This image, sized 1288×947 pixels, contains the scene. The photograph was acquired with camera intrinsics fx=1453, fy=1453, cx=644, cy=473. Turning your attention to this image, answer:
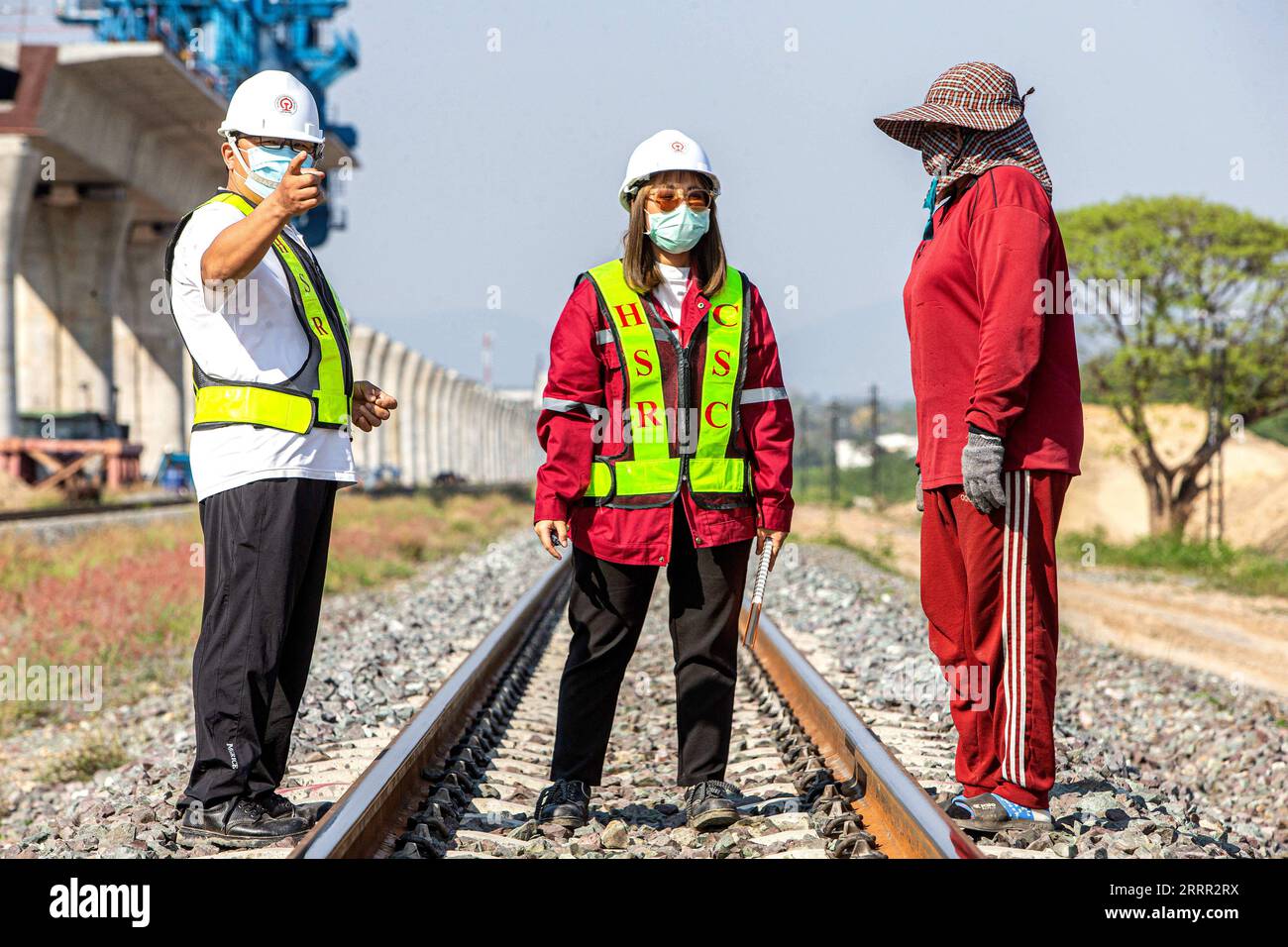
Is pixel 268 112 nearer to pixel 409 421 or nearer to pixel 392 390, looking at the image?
pixel 392 390

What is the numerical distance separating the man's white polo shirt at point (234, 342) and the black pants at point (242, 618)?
6 centimetres

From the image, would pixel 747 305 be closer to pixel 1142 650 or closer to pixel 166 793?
pixel 166 793

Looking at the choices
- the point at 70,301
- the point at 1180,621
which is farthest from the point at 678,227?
the point at 70,301

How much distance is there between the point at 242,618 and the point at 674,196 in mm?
1802

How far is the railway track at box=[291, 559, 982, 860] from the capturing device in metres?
4.08

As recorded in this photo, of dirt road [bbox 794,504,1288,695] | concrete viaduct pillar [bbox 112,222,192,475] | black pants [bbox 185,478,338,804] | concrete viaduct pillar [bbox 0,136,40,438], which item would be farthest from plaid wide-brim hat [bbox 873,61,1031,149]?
concrete viaduct pillar [bbox 112,222,192,475]

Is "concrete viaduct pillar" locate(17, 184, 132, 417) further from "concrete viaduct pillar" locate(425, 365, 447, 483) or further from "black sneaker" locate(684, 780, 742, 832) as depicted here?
"black sneaker" locate(684, 780, 742, 832)

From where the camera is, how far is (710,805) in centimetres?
446

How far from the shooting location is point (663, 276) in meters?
4.54

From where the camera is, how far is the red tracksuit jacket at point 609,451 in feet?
14.4

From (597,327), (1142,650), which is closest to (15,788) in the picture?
(597,327)

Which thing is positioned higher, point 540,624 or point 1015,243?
point 1015,243
